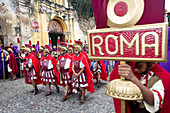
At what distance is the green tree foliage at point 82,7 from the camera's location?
18.0 metres

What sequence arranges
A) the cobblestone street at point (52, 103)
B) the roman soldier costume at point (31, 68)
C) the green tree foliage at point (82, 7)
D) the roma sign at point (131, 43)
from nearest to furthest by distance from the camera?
the roma sign at point (131, 43)
the cobblestone street at point (52, 103)
the roman soldier costume at point (31, 68)
the green tree foliage at point (82, 7)

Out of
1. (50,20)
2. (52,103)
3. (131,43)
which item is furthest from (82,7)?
(131,43)

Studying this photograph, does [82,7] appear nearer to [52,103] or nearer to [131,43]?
[52,103]

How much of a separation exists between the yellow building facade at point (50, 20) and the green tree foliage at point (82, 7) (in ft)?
6.10

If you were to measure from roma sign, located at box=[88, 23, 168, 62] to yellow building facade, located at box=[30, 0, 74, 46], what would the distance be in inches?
396

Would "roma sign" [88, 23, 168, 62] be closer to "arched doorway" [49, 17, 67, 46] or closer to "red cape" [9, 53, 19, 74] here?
"red cape" [9, 53, 19, 74]

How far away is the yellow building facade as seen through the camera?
11938 mm

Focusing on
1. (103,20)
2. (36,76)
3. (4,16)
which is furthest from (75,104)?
(4,16)

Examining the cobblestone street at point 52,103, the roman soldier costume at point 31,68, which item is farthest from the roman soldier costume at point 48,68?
the cobblestone street at point 52,103

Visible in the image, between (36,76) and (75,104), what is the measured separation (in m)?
2.09

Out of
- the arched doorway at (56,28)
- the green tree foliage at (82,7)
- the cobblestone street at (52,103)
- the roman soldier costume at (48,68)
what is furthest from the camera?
the green tree foliage at (82,7)

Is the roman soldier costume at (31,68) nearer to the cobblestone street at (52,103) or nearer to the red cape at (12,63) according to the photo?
the cobblestone street at (52,103)

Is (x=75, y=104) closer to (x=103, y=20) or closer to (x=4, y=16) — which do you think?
(x=103, y=20)

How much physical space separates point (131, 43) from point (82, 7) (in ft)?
63.4
